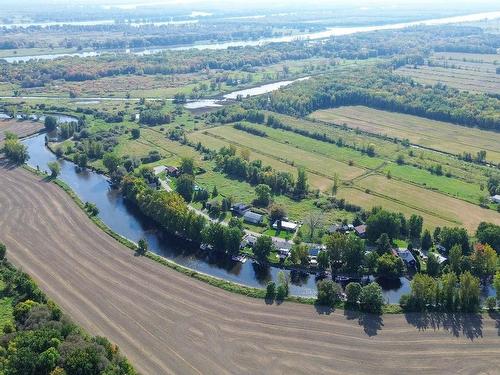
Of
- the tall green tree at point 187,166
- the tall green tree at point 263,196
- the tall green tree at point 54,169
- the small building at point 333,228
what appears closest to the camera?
the small building at point 333,228

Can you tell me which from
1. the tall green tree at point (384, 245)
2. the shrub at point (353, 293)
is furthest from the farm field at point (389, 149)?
the shrub at point (353, 293)

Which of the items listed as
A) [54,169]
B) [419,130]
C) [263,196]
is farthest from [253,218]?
[419,130]

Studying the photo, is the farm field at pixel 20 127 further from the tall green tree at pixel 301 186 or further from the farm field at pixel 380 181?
the tall green tree at pixel 301 186

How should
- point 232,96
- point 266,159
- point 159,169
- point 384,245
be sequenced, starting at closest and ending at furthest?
point 384,245
point 159,169
point 266,159
point 232,96

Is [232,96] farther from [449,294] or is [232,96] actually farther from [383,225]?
[449,294]

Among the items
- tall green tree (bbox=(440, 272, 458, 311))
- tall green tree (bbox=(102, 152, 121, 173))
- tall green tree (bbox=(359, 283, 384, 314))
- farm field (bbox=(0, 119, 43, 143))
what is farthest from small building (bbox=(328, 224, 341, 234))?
farm field (bbox=(0, 119, 43, 143))

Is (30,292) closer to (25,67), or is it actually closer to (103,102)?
(103,102)

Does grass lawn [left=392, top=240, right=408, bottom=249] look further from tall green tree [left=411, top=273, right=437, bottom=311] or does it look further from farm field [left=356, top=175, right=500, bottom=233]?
tall green tree [left=411, top=273, right=437, bottom=311]
